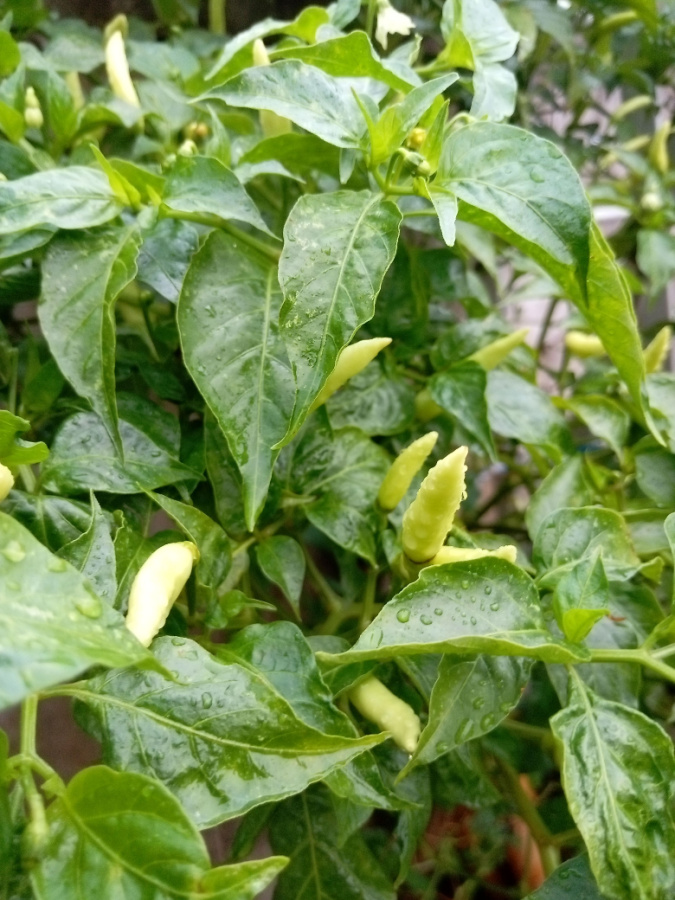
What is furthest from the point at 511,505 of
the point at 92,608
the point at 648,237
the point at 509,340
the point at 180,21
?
the point at 92,608

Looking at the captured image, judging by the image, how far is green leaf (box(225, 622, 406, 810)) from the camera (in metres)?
0.36

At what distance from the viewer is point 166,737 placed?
32cm

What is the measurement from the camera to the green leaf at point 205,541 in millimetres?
403

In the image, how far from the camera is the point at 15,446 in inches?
14.6

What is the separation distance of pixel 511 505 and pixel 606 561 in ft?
2.18

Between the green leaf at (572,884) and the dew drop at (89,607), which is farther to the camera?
the green leaf at (572,884)

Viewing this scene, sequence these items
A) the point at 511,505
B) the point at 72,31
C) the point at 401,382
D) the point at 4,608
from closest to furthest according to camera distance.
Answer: the point at 4,608, the point at 401,382, the point at 72,31, the point at 511,505

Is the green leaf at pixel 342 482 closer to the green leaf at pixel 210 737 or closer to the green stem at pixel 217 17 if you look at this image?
the green leaf at pixel 210 737

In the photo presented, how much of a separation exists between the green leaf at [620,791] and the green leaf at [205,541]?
206mm

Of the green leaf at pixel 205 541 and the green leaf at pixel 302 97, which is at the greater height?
the green leaf at pixel 302 97

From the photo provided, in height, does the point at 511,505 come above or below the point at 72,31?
below

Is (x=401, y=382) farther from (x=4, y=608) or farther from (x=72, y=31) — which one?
(x=72, y=31)

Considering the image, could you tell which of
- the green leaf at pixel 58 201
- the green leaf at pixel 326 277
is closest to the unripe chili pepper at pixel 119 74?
the green leaf at pixel 58 201

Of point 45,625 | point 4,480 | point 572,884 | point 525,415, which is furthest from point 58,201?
point 572,884
